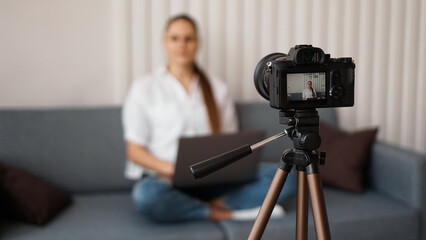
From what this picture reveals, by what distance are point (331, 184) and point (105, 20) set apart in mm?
1456

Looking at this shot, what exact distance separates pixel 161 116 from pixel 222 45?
0.68 metres

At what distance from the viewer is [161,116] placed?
7.87ft

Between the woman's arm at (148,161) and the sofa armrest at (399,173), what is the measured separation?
993 mm

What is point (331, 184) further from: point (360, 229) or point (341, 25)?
point (341, 25)

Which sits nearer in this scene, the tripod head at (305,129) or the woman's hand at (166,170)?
the tripod head at (305,129)

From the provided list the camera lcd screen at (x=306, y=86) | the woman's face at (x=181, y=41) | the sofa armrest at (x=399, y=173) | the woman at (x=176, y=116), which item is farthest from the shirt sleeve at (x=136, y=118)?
the camera lcd screen at (x=306, y=86)

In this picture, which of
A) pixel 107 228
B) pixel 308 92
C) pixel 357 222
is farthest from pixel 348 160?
pixel 308 92

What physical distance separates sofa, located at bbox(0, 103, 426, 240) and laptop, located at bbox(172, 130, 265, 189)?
0.57ft

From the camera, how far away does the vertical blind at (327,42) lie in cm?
273

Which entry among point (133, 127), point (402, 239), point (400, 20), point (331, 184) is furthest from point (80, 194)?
point (400, 20)

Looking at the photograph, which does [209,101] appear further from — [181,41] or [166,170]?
[166,170]

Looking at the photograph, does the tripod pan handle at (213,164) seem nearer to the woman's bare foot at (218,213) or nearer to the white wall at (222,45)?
the woman's bare foot at (218,213)

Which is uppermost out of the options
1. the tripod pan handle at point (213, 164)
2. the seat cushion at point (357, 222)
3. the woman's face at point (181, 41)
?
the woman's face at point (181, 41)

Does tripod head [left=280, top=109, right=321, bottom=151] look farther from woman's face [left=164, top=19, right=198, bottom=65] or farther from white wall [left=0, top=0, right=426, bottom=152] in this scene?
white wall [left=0, top=0, right=426, bottom=152]
